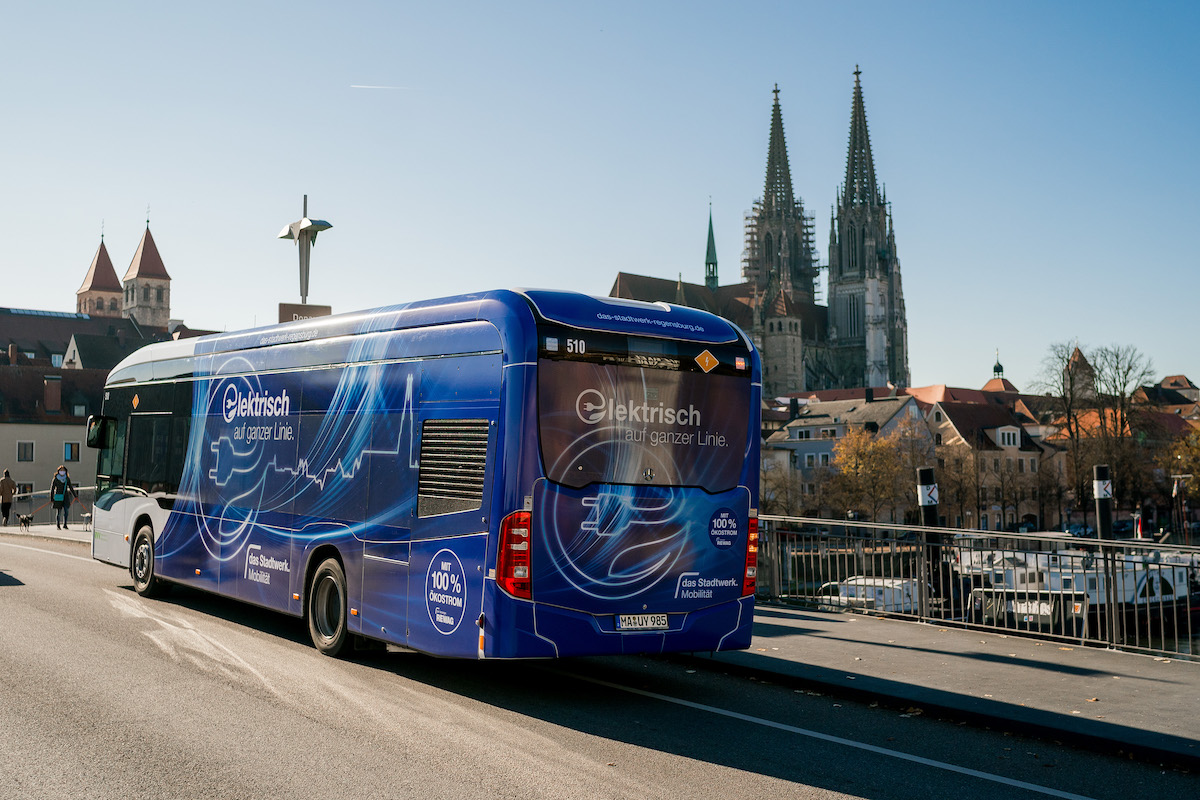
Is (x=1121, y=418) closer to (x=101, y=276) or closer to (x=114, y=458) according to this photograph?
(x=114, y=458)

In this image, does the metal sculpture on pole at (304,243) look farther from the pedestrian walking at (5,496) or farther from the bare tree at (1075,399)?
the bare tree at (1075,399)

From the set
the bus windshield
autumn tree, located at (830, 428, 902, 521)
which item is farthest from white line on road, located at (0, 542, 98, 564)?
autumn tree, located at (830, 428, 902, 521)

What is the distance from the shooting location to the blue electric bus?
850cm

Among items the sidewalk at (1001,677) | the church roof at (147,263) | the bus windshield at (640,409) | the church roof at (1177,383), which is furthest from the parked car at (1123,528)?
the church roof at (147,263)

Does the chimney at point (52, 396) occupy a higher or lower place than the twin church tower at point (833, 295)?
lower

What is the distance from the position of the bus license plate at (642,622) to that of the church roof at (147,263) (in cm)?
15155

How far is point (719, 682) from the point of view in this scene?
10258mm

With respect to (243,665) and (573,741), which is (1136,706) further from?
(243,665)

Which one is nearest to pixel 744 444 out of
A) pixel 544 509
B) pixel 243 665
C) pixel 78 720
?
pixel 544 509

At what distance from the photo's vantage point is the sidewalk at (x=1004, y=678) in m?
8.08

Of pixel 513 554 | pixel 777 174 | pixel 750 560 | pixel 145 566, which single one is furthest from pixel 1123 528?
pixel 777 174

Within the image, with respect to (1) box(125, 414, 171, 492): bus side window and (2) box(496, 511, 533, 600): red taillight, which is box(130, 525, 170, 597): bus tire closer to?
(1) box(125, 414, 171, 492): bus side window

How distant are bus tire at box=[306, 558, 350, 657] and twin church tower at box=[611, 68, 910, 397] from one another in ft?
460

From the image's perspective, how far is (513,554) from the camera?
331 inches
